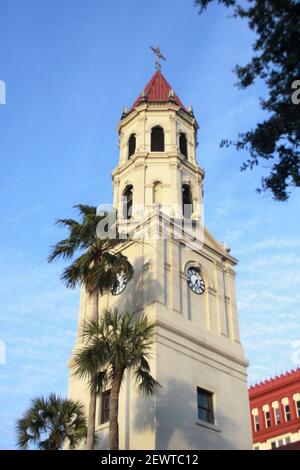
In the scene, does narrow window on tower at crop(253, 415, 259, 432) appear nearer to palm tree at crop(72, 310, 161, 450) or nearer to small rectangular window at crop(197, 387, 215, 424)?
small rectangular window at crop(197, 387, 215, 424)

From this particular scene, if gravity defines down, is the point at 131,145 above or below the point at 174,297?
above

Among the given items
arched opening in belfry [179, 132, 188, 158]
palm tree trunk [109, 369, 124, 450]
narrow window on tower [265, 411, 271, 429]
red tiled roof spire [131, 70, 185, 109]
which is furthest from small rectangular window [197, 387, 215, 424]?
narrow window on tower [265, 411, 271, 429]

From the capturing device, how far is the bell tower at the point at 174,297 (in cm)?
2844

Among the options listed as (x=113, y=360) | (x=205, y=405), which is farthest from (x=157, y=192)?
(x=113, y=360)

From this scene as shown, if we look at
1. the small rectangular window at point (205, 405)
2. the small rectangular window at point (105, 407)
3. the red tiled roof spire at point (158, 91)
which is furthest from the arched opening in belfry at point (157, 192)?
the small rectangular window at point (105, 407)

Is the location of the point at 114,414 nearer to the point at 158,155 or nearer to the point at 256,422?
the point at 158,155

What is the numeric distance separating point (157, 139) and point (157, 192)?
4661 millimetres

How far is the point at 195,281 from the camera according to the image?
34781 millimetres

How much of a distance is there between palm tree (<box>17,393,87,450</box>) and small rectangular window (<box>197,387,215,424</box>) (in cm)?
710

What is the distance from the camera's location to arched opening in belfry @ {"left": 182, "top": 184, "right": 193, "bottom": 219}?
126ft

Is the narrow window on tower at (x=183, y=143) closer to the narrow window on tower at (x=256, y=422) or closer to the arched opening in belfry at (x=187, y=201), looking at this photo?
the arched opening in belfry at (x=187, y=201)

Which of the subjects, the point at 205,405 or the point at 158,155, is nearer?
the point at 205,405

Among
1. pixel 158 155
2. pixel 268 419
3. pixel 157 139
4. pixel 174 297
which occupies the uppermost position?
pixel 157 139
